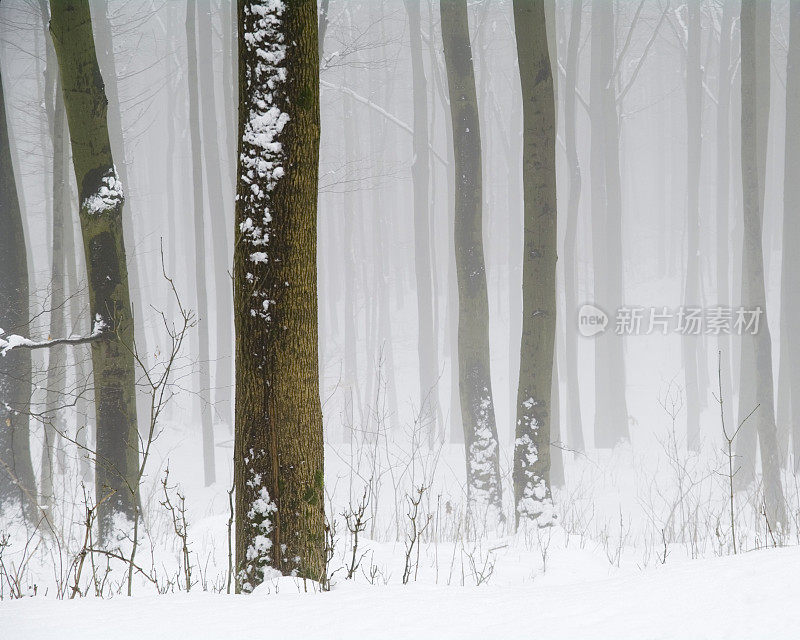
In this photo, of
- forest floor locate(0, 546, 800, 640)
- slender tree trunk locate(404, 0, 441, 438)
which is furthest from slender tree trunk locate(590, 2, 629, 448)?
forest floor locate(0, 546, 800, 640)

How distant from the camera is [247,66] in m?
3.02

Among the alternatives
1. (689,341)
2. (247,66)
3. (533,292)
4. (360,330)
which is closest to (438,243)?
(360,330)

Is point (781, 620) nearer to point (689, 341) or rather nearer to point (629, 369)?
point (689, 341)

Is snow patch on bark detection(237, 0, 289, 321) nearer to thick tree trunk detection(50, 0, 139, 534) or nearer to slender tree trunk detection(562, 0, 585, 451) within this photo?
thick tree trunk detection(50, 0, 139, 534)

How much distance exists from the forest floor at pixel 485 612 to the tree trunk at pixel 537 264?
140 inches

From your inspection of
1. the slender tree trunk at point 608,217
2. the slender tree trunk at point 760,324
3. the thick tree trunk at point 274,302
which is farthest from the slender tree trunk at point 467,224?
the slender tree trunk at point 608,217

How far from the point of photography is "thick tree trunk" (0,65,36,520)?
698 centimetres

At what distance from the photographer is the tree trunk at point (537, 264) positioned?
6.13 meters

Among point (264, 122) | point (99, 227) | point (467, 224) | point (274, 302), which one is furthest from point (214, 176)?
point (274, 302)

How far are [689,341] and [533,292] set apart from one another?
12.8 m

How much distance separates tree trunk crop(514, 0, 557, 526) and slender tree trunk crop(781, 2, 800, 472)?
22.9ft

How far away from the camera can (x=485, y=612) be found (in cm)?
215

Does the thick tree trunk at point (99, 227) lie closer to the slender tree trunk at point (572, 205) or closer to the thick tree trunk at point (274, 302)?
the thick tree trunk at point (274, 302)
